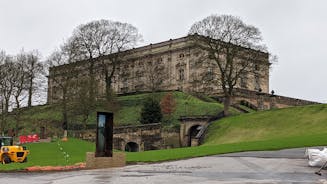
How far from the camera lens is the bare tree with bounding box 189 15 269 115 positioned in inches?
2908

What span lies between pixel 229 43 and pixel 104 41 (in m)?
26.6

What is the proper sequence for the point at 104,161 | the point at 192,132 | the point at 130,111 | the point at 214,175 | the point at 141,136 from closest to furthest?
the point at 214,175
the point at 104,161
the point at 141,136
the point at 192,132
the point at 130,111

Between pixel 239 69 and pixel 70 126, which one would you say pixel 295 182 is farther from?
pixel 70 126

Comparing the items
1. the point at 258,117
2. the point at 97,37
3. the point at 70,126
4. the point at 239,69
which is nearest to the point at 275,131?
the point at 258,117

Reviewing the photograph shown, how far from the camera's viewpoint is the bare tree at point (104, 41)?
297 ft

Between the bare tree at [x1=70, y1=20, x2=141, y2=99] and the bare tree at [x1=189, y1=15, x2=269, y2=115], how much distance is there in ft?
66.9

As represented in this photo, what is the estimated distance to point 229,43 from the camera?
74562mm

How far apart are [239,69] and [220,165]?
173ft

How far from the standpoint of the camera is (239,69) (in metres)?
78.3

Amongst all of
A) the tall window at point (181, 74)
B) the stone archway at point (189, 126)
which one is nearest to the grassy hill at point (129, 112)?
the stone archway at point (189, 126)

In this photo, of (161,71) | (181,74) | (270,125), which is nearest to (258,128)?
(270,125)

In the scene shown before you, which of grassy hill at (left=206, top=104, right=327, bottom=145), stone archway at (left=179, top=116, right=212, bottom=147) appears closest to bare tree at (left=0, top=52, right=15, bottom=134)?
stone archway at (left=179, top=116, right=212, bottom=147)

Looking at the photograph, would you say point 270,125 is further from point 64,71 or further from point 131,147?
point 64,71

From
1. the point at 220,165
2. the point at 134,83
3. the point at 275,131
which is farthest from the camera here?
the point at 134,83
